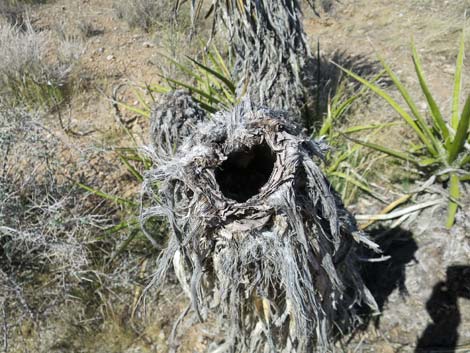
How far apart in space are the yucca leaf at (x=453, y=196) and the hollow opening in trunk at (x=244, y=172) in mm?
1169

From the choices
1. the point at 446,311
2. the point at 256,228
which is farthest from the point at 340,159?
the point at 256,228

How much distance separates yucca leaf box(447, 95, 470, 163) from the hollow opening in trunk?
1159mm

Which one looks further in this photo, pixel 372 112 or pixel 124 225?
pixel 372 112

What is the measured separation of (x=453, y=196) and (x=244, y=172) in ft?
4.26

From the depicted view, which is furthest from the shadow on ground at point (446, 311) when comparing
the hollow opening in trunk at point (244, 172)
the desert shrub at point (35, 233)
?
the desert shrub at point (35, 233)

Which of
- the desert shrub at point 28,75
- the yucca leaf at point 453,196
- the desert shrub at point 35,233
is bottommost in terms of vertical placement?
the desert shrub at point 35,233

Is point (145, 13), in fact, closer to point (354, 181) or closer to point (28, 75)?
point (28, 75)

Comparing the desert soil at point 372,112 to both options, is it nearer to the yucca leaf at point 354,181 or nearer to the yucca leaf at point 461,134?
the yucca leaf at point 354,181

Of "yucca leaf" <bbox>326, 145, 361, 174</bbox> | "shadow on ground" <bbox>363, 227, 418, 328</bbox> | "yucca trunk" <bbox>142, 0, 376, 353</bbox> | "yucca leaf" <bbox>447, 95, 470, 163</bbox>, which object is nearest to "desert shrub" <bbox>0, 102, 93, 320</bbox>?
"yucca trunk" <bbox>142, 0, 376, 353</bbox>

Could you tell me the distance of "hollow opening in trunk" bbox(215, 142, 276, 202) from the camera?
1.42 m

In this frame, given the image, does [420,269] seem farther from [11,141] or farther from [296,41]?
[11,141]

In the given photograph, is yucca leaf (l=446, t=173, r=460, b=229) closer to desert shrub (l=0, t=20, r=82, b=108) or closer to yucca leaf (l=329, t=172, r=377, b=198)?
yucca leaf (l=329, t=172, r=377, b=198)

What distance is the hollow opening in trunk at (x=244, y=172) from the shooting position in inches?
55.9

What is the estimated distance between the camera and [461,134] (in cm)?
221
